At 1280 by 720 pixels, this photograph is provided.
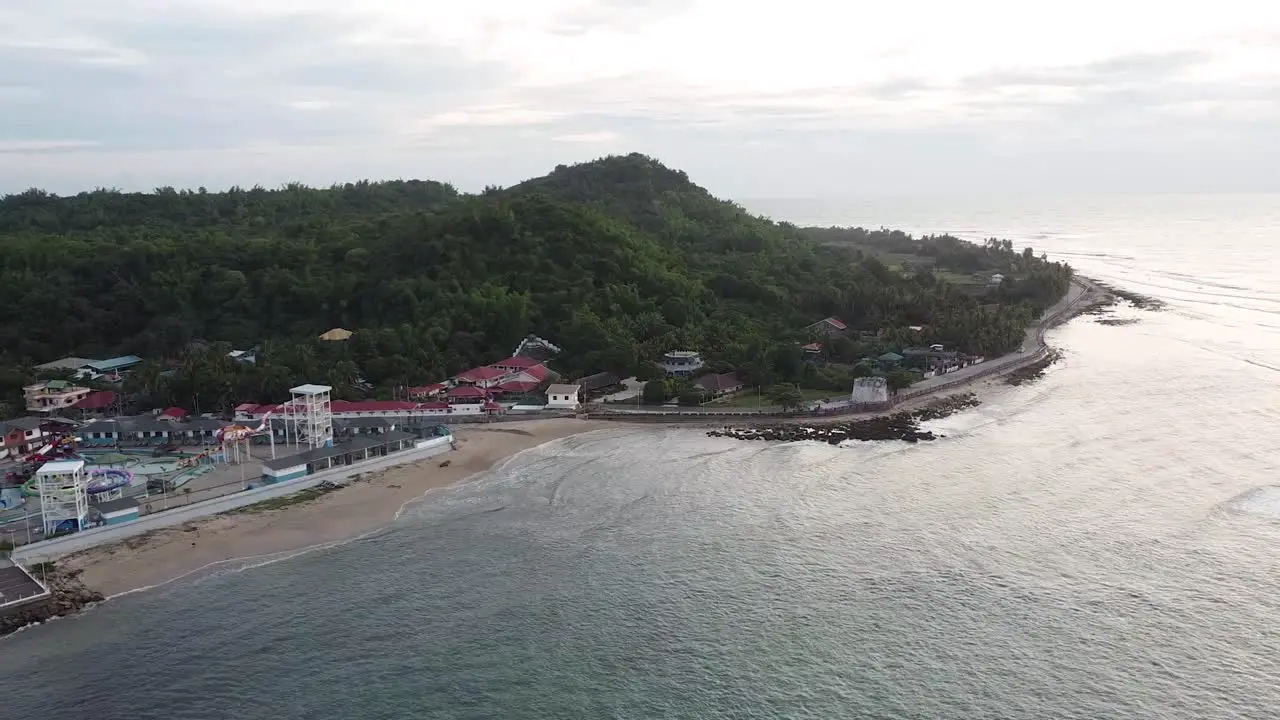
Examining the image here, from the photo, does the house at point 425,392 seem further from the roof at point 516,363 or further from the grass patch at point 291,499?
the grass patch at point 291,499

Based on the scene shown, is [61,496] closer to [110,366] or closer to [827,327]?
[110,366]

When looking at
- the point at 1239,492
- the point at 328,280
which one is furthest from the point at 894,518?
the point at 328,280

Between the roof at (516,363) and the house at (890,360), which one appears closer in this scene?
the roof at (516,363)

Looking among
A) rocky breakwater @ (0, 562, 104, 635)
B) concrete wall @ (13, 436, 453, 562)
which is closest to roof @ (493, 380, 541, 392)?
concrete wall @ (13, 436, 453, 562)

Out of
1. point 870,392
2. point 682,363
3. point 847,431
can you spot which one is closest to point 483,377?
point 682,363

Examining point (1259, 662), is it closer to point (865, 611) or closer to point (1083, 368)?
point (865, 611)

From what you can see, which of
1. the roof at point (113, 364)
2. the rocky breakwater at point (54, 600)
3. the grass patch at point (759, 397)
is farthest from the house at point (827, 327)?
the rocky breakwater at point (54, 600)
